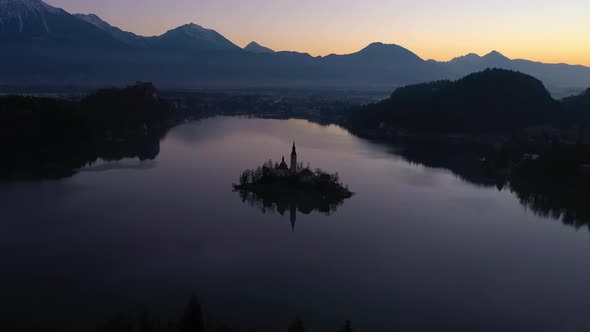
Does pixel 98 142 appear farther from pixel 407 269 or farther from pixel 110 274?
pixel 407 269

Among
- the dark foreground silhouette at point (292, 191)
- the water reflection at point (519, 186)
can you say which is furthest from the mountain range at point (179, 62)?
the dark foreground silhouette at point (292, 191)

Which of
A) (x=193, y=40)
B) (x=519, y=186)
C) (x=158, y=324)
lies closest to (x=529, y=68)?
(x=193, y=40)

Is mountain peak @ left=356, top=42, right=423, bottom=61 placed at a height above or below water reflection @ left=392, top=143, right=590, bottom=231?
above

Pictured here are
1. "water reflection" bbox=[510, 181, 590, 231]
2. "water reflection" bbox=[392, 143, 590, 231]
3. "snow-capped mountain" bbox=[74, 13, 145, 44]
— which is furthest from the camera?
"snow-capped mountain" bbox=[74, 13, 145, 44]

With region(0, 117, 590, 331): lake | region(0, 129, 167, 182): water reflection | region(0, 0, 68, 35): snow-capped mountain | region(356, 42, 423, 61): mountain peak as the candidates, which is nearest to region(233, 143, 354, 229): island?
region(0, 117, 590, 331): lake

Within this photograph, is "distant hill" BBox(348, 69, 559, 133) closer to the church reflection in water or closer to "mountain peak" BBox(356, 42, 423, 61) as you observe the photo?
the church reflection in water

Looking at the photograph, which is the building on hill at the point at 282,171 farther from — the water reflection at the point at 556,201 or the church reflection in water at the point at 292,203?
the water reflection at the point at 556,201

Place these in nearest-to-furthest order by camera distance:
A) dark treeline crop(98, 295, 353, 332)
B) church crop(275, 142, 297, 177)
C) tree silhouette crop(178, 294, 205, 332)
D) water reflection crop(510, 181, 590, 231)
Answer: tree silhouette crop(178, 294, 205, 332) < dark treeline crop(98, 295, 353, 332) < water reflection crop(510, 181, 590, 231) < church crop(275, 142, 297, 177)
